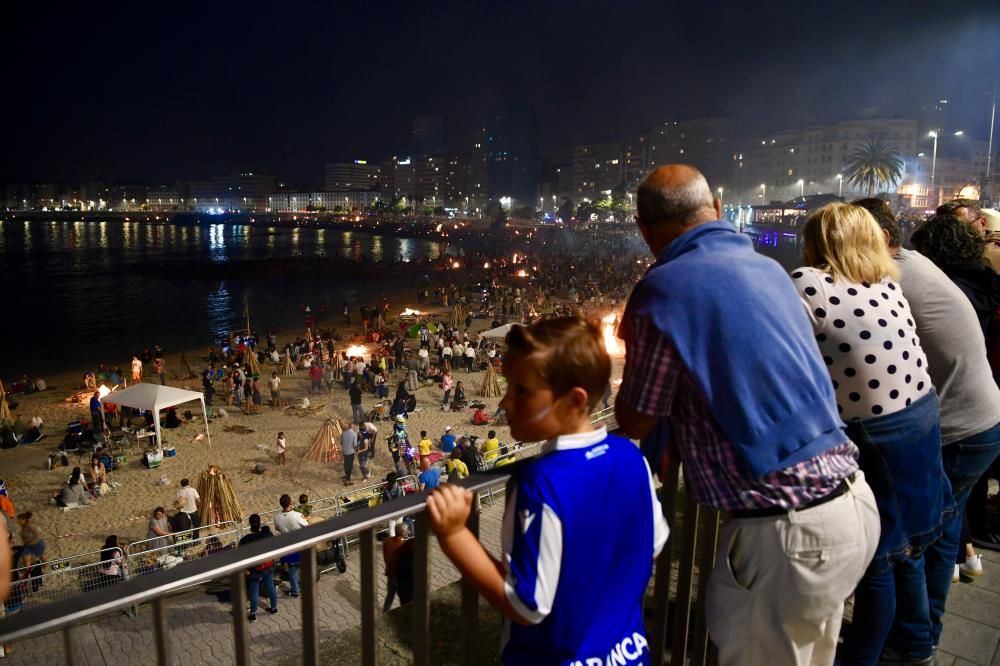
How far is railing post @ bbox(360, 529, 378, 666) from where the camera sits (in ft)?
5.97

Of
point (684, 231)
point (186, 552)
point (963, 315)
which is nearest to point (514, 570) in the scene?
point (684, 231)

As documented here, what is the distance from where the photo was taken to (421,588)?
1.93 metres

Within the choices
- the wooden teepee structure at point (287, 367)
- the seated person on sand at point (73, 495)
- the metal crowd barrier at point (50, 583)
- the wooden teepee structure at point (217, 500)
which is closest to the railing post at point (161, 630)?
the metal crowd barrier at point (50, 583)

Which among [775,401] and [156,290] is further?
[156,290]

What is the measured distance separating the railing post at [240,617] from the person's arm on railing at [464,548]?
1.67 ft

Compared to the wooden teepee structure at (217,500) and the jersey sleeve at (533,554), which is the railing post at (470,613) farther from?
the wooden teepee structure at (217,500)

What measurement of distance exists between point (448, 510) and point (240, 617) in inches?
24.3

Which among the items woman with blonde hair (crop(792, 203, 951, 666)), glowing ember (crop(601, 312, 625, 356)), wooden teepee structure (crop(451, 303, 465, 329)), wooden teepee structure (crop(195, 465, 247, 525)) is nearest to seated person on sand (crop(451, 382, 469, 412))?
glowing ember (crop(601, 312, 625, 356))

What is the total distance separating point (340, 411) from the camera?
69.8ft

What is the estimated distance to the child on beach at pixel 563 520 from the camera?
1.56 meters

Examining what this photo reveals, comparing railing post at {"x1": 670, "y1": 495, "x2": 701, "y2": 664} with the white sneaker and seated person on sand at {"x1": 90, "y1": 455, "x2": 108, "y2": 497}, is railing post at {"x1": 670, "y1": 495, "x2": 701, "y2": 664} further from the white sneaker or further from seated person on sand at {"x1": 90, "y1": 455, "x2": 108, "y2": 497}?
seated person on sand at {"x1": 90, "y1": 455, "x2": 108, "y2": 497}

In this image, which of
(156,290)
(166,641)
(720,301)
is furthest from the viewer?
(156,290)

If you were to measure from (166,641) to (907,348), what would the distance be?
255 centimetres

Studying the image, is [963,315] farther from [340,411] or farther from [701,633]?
[340,411]
